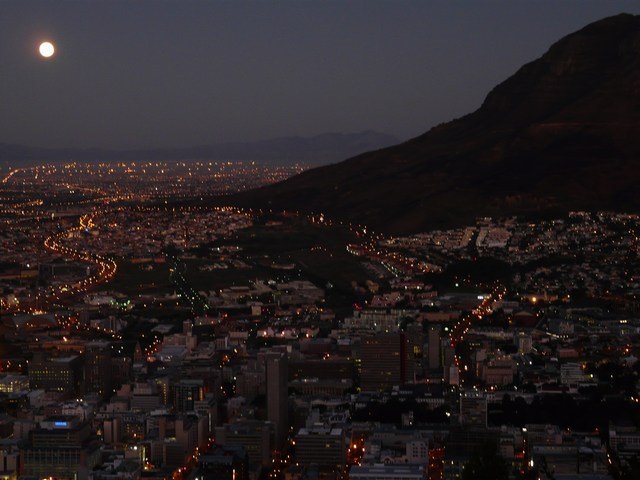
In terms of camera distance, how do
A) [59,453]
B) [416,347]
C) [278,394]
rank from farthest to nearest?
1. [416,347]
2. [278,394]
3. [59,453]

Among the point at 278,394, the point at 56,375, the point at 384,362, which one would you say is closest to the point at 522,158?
the point at 384,362

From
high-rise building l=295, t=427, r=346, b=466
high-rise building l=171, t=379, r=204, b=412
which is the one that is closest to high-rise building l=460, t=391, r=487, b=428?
high-rise building l=295, t=427, r=346, b=466

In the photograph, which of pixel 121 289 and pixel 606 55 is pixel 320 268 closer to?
pixel 121 289

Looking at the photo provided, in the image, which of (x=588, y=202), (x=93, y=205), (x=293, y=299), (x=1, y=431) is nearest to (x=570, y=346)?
(x=293, y=299)

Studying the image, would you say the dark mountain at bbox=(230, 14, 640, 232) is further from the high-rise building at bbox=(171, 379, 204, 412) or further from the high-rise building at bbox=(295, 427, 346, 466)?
the high-rise building at bbox=(295, 427, 346, 466)

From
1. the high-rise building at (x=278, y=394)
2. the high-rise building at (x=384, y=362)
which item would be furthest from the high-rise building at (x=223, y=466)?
the high-rise building at (x=384, y=362)

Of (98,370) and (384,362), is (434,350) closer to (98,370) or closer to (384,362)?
(384,362)
